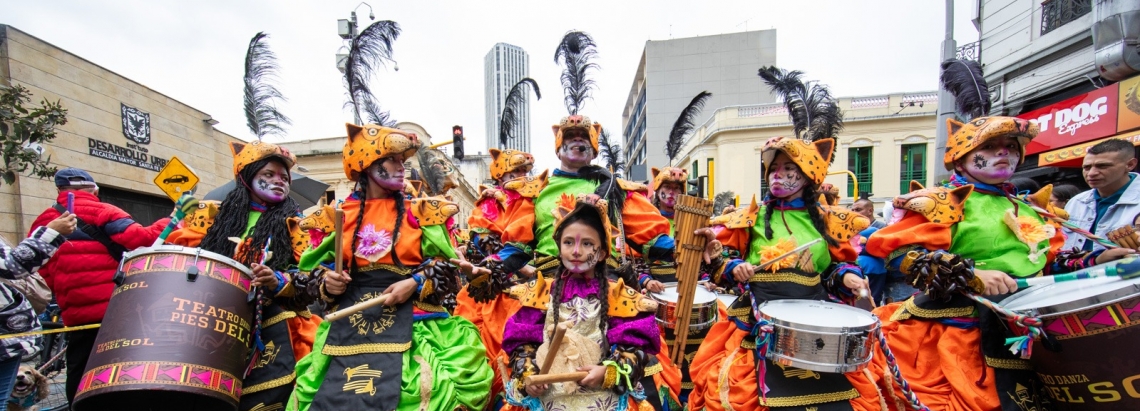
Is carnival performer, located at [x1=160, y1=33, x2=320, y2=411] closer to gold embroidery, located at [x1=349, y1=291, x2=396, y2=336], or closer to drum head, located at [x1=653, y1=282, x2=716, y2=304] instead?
gold embroidery, located at [x1=349, y1=291, x2=396, y2=336]

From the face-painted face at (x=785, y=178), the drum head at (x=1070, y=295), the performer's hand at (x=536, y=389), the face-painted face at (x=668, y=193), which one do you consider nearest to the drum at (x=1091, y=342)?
the drum head at (x=1070, y=295)

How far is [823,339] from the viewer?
250 centimetres

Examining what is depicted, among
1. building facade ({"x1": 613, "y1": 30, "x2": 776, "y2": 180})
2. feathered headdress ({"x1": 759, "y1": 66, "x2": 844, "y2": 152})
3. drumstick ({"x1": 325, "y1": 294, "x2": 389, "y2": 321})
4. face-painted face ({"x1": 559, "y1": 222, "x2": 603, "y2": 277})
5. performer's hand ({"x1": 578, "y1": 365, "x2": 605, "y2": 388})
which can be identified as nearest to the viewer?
drumstick ({"x1": 325, "y1": 294, "x2": 389, "y2": 321})

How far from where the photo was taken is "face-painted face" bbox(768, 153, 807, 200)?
336cm

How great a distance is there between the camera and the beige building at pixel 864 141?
75.5 feet

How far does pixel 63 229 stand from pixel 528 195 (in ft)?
11.1

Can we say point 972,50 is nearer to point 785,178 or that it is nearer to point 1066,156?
point 1066,156

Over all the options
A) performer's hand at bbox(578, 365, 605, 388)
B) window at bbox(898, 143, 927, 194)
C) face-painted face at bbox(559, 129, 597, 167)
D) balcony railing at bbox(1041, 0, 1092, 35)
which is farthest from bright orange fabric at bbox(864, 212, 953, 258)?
window at bbox(898, 143, 927, 194)

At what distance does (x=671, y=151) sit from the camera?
923 centimetres

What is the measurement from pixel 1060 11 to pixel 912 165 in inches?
560

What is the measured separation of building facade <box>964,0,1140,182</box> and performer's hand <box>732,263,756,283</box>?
10.1 meters

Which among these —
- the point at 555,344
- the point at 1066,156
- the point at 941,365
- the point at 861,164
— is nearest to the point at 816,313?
the point at 941,365

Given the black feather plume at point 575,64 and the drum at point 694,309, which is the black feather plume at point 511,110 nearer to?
the black feather plume at point 575,64

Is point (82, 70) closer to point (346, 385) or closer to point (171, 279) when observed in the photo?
point (171, 279)
